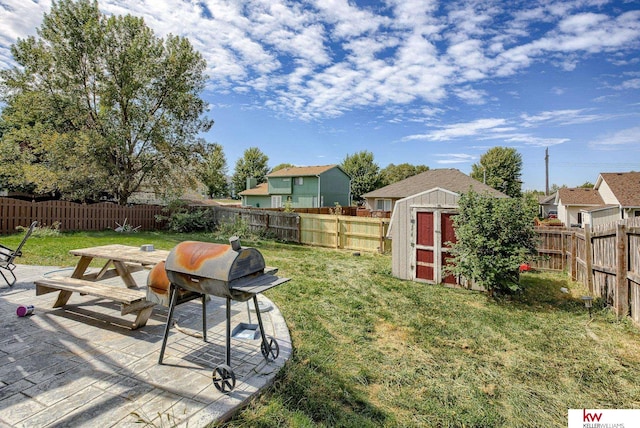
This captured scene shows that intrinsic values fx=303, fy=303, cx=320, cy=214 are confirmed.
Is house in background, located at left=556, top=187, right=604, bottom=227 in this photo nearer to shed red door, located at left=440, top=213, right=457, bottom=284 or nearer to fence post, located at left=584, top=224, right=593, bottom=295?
fence post, located at left=584, top=224, right=593, bottom=295

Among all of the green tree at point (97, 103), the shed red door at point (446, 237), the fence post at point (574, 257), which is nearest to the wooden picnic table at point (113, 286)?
the shed red door at point (446, 237)

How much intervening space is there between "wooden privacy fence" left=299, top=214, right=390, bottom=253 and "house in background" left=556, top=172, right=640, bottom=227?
13345 millimetres

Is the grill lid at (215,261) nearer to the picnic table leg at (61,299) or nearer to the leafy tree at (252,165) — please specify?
the picnic table leg at (61,299)

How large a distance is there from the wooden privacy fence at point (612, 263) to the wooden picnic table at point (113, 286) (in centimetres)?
691

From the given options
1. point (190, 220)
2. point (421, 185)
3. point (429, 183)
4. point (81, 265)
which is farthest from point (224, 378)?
point (421, 185)

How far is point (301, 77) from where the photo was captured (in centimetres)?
1505

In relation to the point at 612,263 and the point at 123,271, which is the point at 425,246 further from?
the point at 123,271

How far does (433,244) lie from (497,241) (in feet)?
5.01

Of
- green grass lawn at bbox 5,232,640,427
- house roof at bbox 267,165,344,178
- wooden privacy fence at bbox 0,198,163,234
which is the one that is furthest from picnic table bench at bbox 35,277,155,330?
house roof at bbox 267,165,344,178

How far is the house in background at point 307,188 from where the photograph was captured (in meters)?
31.9

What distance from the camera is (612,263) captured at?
530 centimetres

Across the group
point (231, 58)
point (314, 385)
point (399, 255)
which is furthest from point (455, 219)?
point (231, 58)

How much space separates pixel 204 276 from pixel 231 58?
11328 mm

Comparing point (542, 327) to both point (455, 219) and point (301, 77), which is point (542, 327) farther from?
point (301, 77)
